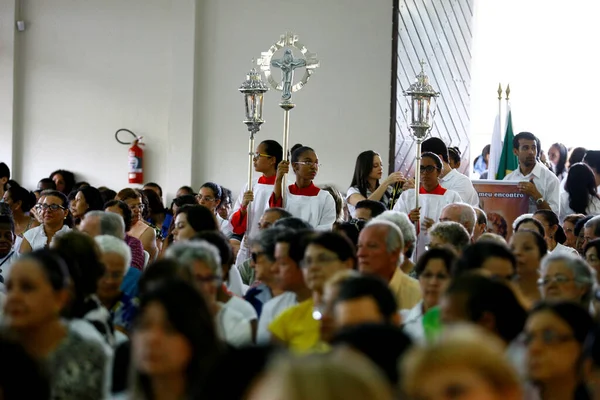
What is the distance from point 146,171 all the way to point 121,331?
27.9 ft

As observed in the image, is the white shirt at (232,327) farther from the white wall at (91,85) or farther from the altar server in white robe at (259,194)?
the white wall at (91,85)

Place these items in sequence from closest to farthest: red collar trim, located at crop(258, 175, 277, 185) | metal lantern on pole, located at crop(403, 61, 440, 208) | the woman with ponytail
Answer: metal lantern on pole, located at crop(403, 61, 440, 208), red collar trim, located at crop(258, 175, 277, 185), the woman with ponytail

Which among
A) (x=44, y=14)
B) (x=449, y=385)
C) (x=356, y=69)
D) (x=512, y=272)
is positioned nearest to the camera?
(x=449, y=385)

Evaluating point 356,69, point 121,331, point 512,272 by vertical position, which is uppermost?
point 356,69

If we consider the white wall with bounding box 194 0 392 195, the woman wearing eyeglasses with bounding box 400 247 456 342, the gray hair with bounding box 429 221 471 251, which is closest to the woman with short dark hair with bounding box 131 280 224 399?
the woman wearing eyeglasses with bounding box 400 247 456 342

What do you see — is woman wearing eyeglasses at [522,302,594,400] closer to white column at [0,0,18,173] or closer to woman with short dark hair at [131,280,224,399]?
woman with short dark hair at [131,280,224,399]

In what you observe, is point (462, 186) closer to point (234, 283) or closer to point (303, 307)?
point (234, 283)

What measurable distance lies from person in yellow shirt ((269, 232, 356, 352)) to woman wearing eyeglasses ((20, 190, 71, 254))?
10.3 ft

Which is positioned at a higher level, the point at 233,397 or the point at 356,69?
the point at 356,69

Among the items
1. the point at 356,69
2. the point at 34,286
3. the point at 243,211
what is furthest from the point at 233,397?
the point at 356,69

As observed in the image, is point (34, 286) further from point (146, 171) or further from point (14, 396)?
point (146, 171)

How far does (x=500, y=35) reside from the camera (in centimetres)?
1316

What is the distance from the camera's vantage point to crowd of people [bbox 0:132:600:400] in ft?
7.95

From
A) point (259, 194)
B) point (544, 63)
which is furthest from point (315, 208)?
point (544, 63)
